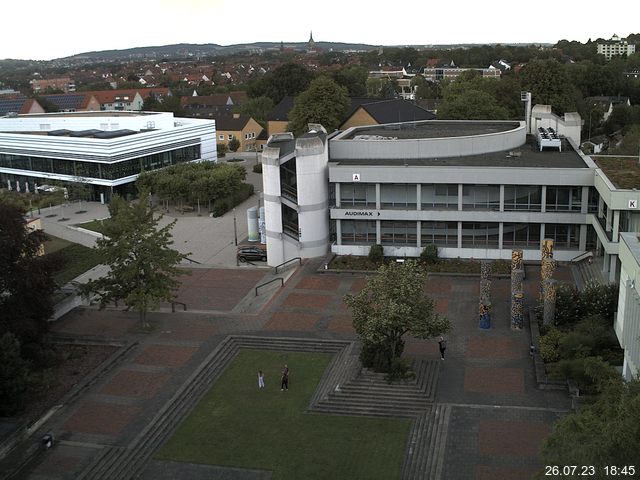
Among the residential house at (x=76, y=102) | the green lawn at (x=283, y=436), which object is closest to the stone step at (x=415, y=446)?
the green lawn at (x=283, y=436)

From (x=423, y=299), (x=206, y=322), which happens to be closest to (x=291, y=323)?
(x=206, y=322)

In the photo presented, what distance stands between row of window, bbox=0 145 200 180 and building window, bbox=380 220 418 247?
32.5 metres

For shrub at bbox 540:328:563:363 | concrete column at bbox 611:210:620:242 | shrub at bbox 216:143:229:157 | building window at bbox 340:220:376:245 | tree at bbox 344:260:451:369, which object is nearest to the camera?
tree at bbox 344:260:451:369

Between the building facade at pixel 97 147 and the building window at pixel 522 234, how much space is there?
38.9m

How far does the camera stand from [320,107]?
7825cm

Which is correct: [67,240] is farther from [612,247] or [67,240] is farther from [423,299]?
[612,247]

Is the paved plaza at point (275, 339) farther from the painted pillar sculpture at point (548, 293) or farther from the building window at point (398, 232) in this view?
the building window at point (398, 232)

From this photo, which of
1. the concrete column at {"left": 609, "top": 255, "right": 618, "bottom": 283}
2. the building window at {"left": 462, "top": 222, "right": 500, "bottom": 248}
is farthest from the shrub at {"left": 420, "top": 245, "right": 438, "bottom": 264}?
the concrete column at {"left": 609, "top": 255, "right": 618, "bottom": 283}

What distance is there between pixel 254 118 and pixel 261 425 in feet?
268

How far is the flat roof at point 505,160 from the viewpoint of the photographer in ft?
137

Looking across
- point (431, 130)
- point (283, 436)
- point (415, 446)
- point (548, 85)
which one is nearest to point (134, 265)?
point (283, 436)

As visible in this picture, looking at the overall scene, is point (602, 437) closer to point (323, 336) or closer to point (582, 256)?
point (323, 336)

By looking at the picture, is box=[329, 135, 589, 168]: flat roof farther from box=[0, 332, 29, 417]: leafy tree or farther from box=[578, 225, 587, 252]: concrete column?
box=[0, 332, 29, 417]: leafy tree

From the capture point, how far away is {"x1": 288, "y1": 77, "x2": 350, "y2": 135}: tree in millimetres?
78438
